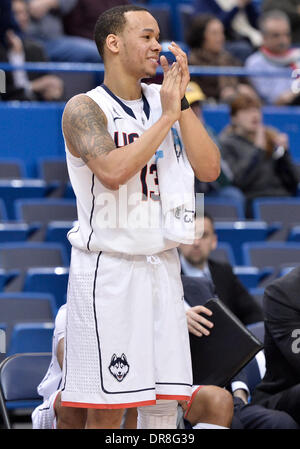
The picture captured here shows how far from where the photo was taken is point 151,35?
2805mm

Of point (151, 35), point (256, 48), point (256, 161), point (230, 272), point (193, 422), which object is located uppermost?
point (256, 48)

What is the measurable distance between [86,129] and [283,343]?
47.2 inches

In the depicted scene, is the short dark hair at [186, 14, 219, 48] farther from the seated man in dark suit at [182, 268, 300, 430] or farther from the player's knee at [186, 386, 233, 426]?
the player's knee at [186, 386, 233, 426]

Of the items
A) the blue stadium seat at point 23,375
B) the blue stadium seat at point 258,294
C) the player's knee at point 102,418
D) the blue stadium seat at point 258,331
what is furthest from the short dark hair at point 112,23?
the blue stadium seat at point 258,294

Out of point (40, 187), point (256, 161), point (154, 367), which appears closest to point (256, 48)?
point (256, 161)

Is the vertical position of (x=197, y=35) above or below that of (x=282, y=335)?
above

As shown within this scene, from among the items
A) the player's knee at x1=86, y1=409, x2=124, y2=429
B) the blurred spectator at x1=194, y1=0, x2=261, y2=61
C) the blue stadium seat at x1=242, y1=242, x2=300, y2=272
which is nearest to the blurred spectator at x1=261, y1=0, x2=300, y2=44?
the blurred spectator at x1=194, y1=0, x2=261, y2=61

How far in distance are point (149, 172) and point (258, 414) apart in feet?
3.64

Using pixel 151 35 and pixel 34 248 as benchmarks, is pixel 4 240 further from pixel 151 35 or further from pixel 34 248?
pixel 151 35

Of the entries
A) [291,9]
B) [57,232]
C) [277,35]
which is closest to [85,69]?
[57,232]

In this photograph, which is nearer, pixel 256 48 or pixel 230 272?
pixel 230 272

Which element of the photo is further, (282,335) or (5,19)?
(5,19)

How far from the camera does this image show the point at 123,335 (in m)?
2.72

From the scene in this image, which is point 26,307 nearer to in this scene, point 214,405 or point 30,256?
point 30,256
